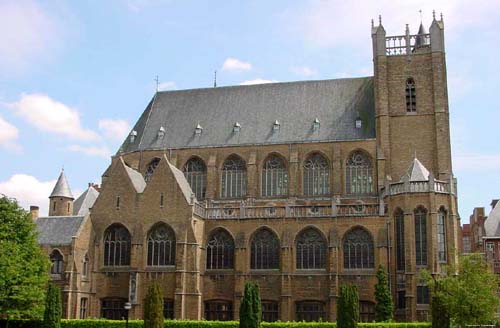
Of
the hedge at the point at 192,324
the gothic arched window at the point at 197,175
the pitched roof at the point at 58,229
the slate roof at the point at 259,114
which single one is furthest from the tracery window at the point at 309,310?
the pitched roof at the point at 58,229

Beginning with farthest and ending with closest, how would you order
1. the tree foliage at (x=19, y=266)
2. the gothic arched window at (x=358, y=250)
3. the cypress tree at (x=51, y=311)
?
1. the gothic arched window at (x=358, y=250)
2. the tree foliage at (x=19, y=266)
3. the cypress tree at (x=51, y=311)

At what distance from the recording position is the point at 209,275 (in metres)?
46.9

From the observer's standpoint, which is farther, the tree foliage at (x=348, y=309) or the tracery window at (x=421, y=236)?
the tracery window at (x=421, y=236)

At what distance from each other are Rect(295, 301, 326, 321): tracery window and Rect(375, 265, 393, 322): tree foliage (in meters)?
4.51

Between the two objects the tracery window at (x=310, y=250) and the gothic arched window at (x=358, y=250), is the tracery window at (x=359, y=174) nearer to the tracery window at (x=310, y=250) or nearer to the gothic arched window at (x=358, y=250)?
the gothic arched window at (x=358, y=250)

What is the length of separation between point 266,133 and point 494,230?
24551 mm

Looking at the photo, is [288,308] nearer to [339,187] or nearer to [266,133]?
[339,187]

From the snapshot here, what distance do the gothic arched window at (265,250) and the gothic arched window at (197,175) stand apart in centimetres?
830

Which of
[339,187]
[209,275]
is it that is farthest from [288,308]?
[339,187]

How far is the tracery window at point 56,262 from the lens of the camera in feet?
152

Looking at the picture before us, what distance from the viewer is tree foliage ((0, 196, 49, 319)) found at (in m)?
37.3

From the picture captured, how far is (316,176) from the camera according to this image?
51.7 meters

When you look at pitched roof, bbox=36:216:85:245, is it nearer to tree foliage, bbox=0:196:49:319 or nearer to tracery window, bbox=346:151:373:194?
tree foliage, bbox=0:196:49:319

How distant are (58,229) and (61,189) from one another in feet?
31.4
